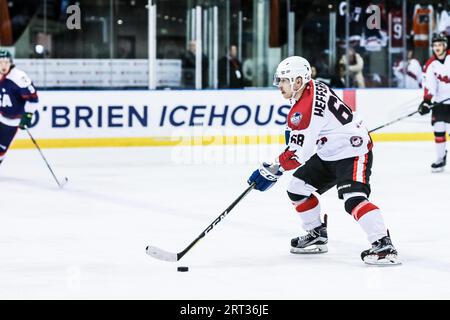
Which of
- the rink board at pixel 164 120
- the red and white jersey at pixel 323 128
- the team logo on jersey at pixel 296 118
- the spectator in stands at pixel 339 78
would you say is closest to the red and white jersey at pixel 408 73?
the spectator in stands at pixel 339 78

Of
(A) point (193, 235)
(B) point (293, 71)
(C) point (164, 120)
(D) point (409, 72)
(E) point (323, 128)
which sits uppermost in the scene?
(B) point (293, 71)

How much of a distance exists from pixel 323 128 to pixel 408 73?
881cm

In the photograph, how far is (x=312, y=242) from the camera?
498cm

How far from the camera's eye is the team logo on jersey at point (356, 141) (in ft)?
15.2

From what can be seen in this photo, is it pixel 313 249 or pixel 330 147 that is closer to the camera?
pixel 330 147

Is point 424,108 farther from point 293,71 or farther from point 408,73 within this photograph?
point 408,73

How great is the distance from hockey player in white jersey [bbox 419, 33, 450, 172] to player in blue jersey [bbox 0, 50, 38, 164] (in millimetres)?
3233

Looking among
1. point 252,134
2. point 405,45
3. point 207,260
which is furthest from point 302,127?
point 405,45

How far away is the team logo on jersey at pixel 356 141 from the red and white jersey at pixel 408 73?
8.62 meters

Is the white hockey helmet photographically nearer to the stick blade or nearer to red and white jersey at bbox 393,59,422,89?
the stick blade

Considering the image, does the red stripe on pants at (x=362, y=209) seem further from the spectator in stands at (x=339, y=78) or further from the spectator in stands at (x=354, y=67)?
the spectator in stands at (x=354, y=67)

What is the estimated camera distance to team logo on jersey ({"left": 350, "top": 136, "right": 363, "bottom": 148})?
15.2 ft

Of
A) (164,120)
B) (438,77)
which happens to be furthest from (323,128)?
(164,120)
